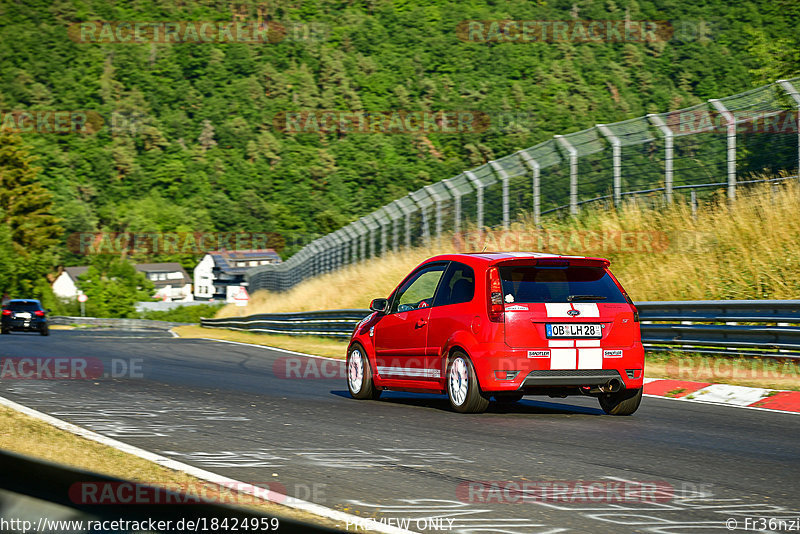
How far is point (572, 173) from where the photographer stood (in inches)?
843

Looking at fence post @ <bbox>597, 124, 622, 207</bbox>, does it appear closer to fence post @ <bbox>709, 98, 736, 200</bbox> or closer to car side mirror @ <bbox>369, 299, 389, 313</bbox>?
fence post @ <bbox>709, 98, 736, 200</bbox>

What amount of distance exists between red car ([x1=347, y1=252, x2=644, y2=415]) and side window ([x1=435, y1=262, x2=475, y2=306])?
10 millimetres

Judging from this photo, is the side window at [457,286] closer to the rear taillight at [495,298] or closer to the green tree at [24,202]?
the rear taillight at [495,298]

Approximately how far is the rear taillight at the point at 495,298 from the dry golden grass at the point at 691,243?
322 inches

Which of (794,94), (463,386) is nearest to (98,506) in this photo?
(463,386)

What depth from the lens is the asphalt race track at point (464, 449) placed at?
515 centimetres

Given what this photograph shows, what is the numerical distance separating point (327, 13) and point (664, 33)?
78.4 metres

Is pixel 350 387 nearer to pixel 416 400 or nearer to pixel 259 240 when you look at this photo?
pixel 416 400

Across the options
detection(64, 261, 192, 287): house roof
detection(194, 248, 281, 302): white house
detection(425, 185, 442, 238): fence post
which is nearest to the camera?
detection(425, 185, 442, 238): fence post

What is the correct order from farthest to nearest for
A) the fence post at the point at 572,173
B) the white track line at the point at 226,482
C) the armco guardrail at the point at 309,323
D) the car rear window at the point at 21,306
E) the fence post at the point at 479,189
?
the car rear window at the point at 21,306 < the armco guardrail at the point at 309,323 < the fence post at the point at 479,189 < the fence post at the point at 572,173 < the white track line at the point at 226,482

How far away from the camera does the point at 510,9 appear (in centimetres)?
15488

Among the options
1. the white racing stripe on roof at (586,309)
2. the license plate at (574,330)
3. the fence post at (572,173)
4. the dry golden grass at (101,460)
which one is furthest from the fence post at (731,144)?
the dry golden grass at (101,460)

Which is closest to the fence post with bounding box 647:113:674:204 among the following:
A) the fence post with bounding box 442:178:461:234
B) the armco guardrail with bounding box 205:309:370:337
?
the fence post with bounding box 442:178:461:234

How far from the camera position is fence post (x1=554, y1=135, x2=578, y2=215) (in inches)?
831
